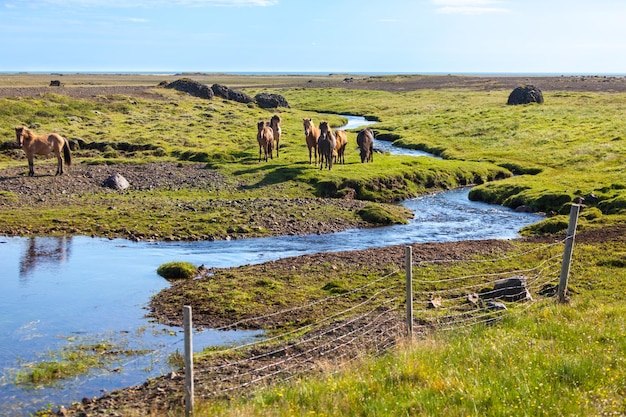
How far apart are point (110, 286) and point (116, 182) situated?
15846mm

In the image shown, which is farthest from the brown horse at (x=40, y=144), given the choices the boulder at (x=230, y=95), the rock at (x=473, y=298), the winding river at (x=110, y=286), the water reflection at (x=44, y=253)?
the boulder at (x=230, y=95)

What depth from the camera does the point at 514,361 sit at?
10.1 meters

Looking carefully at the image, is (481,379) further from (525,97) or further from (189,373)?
(525,97)

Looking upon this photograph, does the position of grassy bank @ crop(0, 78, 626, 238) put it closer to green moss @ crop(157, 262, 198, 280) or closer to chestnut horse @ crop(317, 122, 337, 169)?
chestnut horse @ crop(317, 122, 337, 169)

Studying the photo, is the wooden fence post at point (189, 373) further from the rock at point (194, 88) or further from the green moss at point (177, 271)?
the rock at point (194, 88)

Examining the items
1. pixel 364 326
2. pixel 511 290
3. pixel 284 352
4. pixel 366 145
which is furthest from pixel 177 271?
pixel 366 145

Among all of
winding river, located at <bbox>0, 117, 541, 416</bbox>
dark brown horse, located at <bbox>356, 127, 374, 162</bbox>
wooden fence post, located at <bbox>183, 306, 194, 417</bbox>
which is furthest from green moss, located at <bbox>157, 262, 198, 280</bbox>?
dark brown horse, located at <bbox>356, 127, 374, 162</bbox>

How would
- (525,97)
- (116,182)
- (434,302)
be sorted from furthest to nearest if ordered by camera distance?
(525,97) < (116,182) < (434,302)

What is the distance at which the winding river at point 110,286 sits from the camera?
1338 cm

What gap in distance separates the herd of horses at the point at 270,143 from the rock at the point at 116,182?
3.41 metres

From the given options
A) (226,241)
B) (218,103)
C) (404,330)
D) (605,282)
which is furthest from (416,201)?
(218,103)

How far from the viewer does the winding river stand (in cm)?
1338

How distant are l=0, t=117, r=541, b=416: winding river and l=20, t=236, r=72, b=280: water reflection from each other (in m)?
0.03

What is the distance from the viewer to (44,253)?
2339 cm
